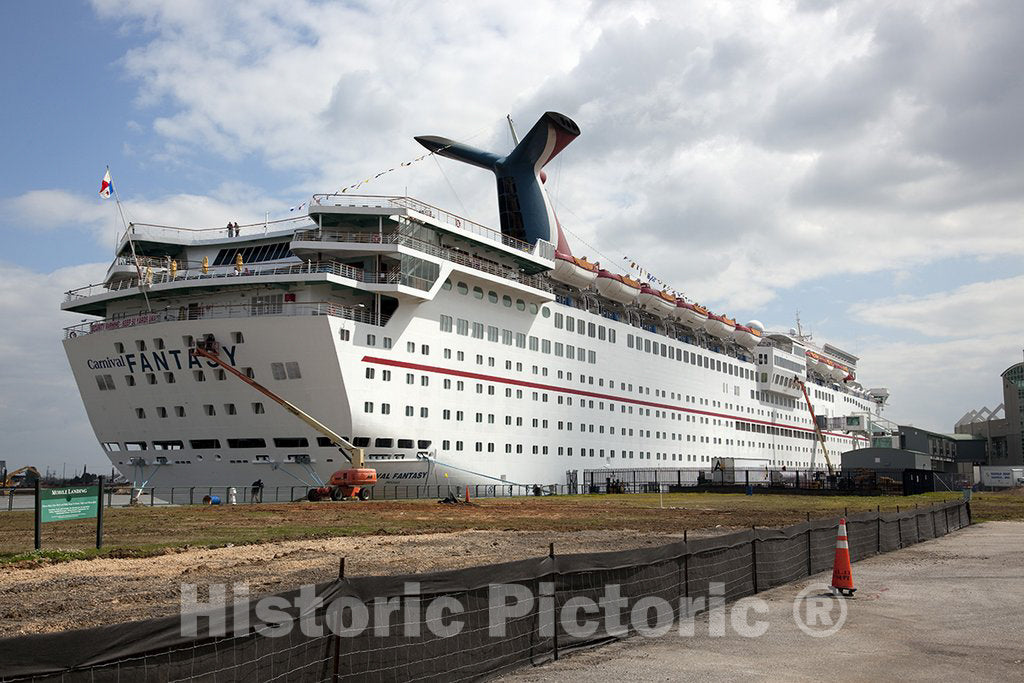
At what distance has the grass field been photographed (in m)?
18.3

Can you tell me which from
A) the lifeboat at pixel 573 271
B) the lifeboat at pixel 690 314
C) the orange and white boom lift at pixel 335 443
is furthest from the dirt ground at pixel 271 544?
the lifeboat at pixel 690 314

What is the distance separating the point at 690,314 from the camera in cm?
7144

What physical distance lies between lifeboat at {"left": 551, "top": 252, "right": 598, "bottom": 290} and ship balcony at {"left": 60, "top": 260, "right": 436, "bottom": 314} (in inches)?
616

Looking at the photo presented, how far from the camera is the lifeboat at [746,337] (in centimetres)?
8343

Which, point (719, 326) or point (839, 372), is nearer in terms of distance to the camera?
point (719, 326)

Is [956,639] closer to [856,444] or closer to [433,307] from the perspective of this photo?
[433,307]

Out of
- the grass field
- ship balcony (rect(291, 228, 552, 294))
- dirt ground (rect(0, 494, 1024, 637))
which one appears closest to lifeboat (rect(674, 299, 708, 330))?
ship balcony (rect(291, 228, 552, 294))

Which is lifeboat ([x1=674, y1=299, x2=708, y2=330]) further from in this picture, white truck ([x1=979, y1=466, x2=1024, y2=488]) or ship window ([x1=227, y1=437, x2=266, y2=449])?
ship window ([x1=227, y1=437, x2=266, y2=449])

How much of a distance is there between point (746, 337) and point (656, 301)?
21711 mm

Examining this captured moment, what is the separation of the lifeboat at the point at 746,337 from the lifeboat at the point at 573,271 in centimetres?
2877

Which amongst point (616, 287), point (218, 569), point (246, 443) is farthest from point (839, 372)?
point (218, 569)

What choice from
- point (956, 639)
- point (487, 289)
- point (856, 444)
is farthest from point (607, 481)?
point (856, 444)

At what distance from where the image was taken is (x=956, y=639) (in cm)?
953

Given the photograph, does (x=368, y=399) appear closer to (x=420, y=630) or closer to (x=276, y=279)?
Result: (x=276, y=279)
